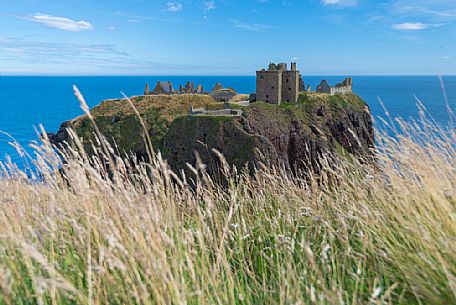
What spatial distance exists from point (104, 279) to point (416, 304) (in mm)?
2511

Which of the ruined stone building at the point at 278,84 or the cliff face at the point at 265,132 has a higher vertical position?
the ruined stone building at the point at 278,84

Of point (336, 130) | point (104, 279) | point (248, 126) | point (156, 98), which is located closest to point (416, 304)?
point (104, 279)

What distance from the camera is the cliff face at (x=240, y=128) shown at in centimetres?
4728

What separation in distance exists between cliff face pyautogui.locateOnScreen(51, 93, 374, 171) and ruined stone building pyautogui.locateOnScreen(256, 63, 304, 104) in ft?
5.24

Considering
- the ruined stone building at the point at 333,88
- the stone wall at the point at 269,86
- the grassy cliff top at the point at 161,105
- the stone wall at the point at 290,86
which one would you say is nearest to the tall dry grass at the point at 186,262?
the stone wall at the point at 269,86

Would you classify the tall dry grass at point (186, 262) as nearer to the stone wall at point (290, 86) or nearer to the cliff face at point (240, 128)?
the cliff face at point (240, 128)

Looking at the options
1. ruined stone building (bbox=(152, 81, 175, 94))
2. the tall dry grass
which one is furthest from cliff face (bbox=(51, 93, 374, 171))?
the tall dry grass

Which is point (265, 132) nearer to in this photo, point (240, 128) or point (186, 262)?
point (240, 128)

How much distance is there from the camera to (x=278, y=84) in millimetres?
55719

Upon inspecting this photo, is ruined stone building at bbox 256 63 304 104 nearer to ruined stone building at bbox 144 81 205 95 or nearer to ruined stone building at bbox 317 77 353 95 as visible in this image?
ruined stone building at bbox 317 77 353 95

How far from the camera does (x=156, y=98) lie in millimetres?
70438

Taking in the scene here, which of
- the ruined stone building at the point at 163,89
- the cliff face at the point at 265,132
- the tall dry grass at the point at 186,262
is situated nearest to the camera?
the tall dry grass at the point at 186,262

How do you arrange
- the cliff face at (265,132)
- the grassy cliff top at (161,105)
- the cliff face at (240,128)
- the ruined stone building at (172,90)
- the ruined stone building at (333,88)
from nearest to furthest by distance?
the cliff face at (265,132), the cliff face at (240,128), the grassy cliff top at (161,105), the ruined stone building at (333,88), the ruined stone building at (172,90)

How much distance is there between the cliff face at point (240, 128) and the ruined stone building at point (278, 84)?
62.9 inches
